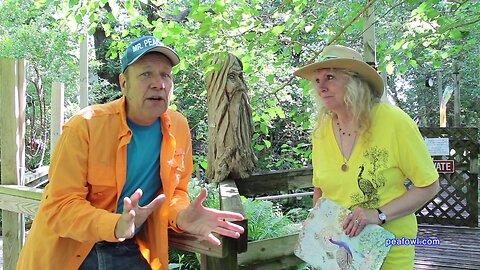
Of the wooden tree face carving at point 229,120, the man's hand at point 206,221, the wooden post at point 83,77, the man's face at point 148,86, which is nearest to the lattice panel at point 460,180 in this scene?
the wooden tree face carving at point 229,120

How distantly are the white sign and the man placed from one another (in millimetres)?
5345

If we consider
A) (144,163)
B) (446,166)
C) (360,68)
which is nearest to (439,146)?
(446,166)

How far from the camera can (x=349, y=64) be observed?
1772 millimetres

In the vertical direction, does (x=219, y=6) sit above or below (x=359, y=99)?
above

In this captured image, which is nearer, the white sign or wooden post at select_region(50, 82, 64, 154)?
wooden post at select_region(50, 82, 64, 154)

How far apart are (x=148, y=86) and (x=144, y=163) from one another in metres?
0.29

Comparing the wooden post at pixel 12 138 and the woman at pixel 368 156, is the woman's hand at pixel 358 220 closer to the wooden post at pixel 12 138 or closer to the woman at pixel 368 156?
the woman at pixel 368 156

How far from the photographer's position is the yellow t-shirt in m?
1.65

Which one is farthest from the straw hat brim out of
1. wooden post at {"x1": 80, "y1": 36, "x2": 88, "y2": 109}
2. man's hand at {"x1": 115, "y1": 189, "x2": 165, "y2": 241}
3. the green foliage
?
wooden post at {"x1": 80, "y1": 36, "x2": 88, "y2": 109}

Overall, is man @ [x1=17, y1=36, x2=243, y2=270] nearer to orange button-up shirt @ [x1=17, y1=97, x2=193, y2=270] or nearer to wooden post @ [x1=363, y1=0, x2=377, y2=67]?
orange button-up shirt @ [x1=17, y1=97, x2=193, y2=270]

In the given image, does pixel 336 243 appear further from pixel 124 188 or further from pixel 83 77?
pixel 83 77

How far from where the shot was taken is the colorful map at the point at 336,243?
1658 millimetres

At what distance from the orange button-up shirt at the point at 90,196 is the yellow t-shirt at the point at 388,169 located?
668 mm

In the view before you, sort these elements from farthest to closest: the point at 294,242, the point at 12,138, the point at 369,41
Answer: the point at 369,41 → the point at 12,138 → the point at 294,242
